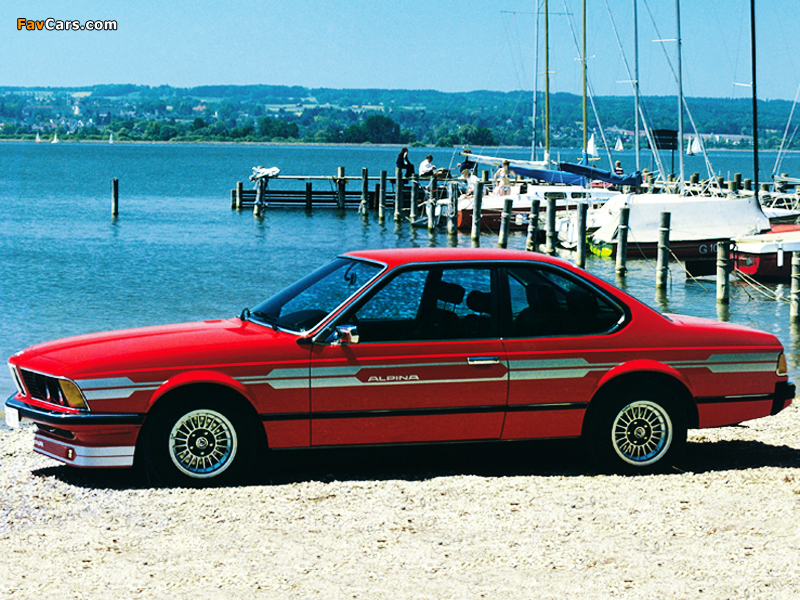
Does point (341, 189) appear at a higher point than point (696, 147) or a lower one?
lower

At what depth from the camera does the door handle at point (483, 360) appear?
6.79 metres

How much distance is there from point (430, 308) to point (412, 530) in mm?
1578

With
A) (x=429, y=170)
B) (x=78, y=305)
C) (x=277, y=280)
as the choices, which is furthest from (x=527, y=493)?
(x=429, y=170)

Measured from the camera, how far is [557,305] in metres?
7.09

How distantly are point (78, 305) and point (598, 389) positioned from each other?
57.7ft

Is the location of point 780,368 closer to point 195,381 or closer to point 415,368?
point 415,368

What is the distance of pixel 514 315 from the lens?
276 inches

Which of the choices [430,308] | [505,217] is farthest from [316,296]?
[505,217]

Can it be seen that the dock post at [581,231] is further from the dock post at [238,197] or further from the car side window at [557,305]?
the dock post at [238,197]

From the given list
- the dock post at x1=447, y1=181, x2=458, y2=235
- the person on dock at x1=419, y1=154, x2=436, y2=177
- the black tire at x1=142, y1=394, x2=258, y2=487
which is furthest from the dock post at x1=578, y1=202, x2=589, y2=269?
the black tire at x1=142, y1=394, x2=258, y2=487

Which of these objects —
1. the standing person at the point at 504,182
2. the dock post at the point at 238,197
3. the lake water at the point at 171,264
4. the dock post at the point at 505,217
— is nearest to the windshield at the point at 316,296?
the lake water at the point at 171,264

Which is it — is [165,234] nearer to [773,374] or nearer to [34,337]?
[34,337]

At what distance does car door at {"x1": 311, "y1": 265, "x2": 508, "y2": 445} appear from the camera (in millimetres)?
6641

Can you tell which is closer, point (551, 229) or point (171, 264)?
point (551, 229)
